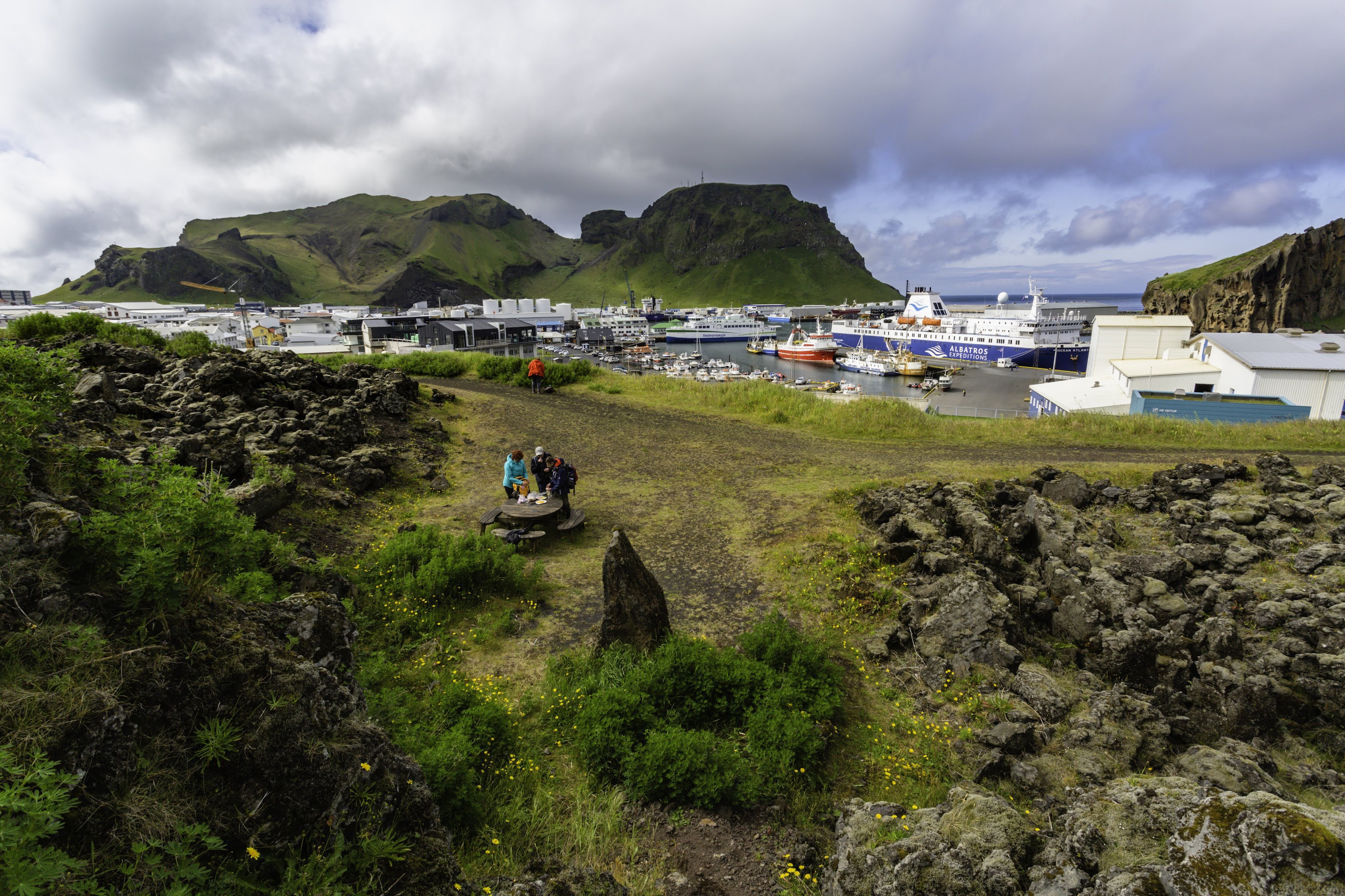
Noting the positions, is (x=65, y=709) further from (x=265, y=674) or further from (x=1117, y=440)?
(x=1117, y=440)

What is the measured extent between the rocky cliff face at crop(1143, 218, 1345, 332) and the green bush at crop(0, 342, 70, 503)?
365ft

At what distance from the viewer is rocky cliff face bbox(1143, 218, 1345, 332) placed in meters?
79.8

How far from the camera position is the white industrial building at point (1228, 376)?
2919 centimetres

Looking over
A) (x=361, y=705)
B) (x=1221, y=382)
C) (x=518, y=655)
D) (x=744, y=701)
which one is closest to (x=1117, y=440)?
(x=744, y=701)

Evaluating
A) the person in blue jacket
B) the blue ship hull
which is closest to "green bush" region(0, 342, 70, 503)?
the person in blue jacket

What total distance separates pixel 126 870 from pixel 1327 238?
133 m

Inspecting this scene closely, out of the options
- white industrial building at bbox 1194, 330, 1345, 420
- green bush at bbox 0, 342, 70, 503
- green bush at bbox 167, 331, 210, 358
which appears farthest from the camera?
white industrial building at bbox 1194, 330, 1345, 420

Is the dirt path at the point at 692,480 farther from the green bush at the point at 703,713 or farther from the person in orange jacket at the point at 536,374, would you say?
the person in orange jacket at the point at 536,374

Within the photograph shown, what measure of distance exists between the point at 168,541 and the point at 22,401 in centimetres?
184

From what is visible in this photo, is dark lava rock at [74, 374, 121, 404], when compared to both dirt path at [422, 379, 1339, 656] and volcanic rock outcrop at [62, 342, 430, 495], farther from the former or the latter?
dirt path at [422, 379, 1339, 656]

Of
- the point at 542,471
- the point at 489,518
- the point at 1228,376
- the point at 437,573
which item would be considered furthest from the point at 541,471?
the point at 1228,376

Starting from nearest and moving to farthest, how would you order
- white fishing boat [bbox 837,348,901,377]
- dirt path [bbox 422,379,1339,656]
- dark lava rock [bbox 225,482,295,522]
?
dark lava rock [bbox 225,482,295,522] → dirt path [bbox 422,379,1339,656] → white fishing boat [bbox 837,348,901,377]

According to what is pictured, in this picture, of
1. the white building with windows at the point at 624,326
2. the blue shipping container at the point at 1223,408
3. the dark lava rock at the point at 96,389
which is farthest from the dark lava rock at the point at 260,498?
the white building with windows at the point at 624,326

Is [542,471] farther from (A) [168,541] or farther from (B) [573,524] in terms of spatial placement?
(A) [168,541]
